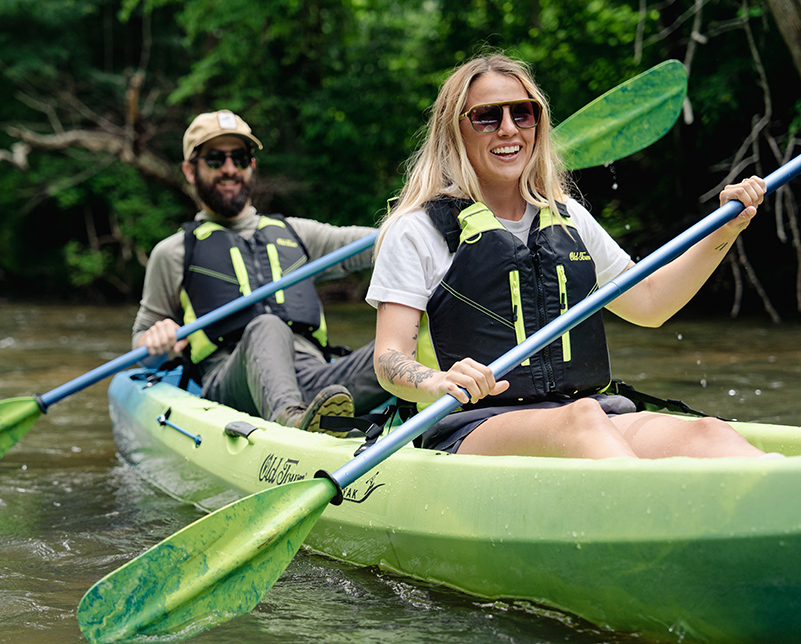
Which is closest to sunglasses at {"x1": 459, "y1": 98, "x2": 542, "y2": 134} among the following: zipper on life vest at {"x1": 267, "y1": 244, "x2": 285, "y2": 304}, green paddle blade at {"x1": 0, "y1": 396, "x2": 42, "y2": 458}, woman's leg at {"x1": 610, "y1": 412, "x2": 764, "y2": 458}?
woman's leg at {"x1": 610, "y1": 412, "x2": 764, "y2": 458}

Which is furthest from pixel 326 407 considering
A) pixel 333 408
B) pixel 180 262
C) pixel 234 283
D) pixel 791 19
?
pixel 791 19

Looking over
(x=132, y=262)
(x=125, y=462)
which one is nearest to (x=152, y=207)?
(x=132, y=262)

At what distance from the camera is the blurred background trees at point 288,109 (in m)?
8.19

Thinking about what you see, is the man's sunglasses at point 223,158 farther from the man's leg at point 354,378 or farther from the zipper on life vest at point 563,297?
the zipper on life vest at point 563,297

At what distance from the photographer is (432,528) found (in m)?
1.82

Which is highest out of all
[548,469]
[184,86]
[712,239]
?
[184,86]

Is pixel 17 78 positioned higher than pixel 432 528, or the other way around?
pixel 17 78

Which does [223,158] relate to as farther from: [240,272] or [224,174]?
[240,272]

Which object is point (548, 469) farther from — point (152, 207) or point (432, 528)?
point (152, 207)

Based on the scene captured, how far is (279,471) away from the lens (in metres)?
2.29

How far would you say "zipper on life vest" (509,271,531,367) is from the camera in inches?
74.0

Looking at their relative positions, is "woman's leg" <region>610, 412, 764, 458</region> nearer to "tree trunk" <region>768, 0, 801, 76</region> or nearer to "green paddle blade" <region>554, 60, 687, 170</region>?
"green paddle blade" <region>554, 60, 687, 170</region>

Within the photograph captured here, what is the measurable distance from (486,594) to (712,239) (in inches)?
36.1

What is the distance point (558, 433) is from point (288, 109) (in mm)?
10923
